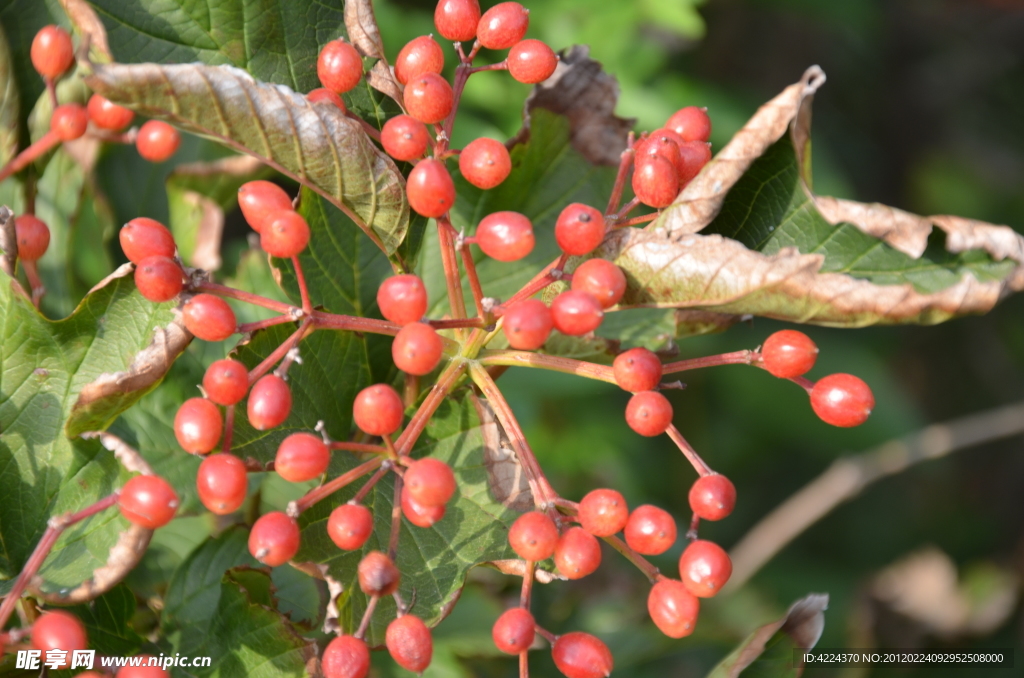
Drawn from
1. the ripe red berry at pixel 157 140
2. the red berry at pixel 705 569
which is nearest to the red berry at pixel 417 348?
the red berry at pixel 705 569

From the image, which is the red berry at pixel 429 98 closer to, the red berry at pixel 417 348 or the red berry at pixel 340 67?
the red berry at pixel 340 67

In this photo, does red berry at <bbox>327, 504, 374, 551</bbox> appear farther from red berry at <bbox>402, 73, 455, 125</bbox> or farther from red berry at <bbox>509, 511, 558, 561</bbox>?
red berry at <bbox>402, 73, 455, 125</bbox>

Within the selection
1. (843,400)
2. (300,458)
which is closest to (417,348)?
(300,458)

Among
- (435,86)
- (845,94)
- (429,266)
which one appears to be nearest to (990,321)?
(845,94)

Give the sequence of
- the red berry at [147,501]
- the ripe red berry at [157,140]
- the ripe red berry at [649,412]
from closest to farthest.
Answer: the red berry at [147,501]
the ripe red berry at [649,412]
the ripe red berry at [157,140]

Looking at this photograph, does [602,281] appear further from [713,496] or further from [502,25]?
[502,25]

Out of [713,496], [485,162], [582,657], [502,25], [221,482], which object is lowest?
[582,657]

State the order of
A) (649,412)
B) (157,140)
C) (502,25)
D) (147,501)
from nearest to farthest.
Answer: (147,501)
(649,412)
(502,25)
(157,140)
